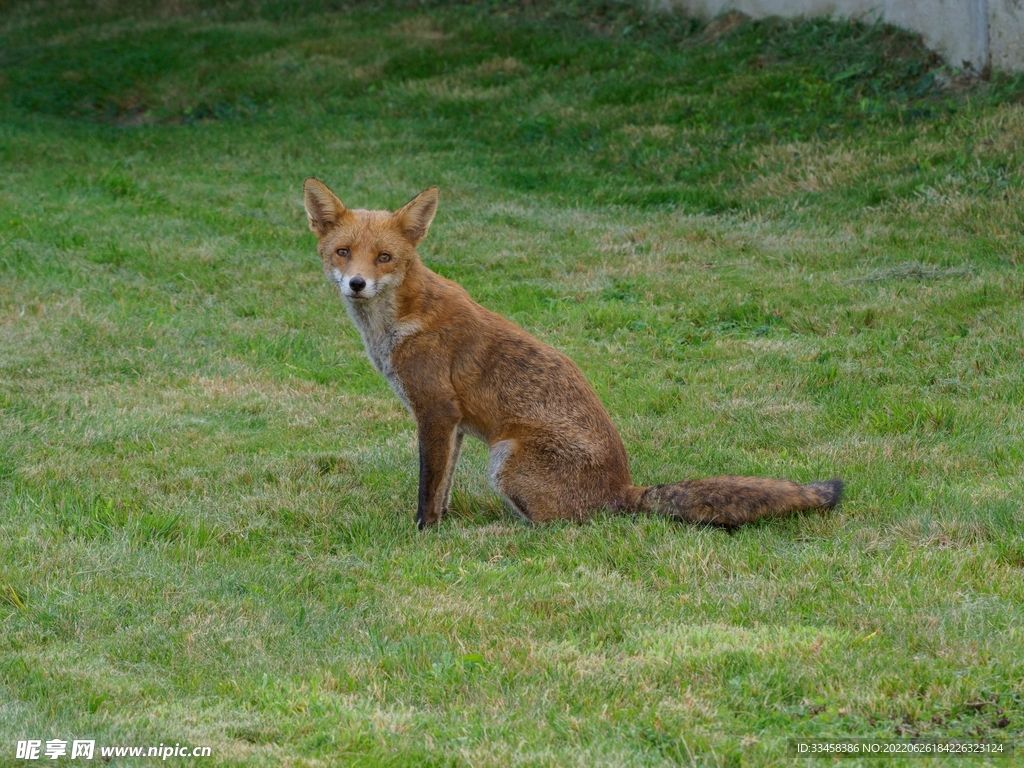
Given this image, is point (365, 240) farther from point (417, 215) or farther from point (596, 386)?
point (596, 386)

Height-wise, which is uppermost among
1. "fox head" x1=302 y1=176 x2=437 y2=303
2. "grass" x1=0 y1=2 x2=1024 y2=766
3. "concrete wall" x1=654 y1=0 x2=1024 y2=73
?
"concrete wall" x1=654 y1=0 x2=1024 y2=73

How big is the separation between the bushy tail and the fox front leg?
128 cm

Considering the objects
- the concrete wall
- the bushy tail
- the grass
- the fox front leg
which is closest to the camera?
the grass

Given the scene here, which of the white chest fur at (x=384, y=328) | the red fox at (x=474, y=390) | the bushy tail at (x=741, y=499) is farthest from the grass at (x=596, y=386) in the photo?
the white chest fur at (x=384, y=328)

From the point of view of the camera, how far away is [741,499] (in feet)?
19.7

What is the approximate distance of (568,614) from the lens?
5.23m

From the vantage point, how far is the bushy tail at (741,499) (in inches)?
236

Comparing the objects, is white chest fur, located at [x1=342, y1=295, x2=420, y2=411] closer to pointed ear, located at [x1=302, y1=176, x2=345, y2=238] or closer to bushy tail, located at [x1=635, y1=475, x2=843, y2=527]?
pointed ear, located at [x1=302, y1=176, x2=345, y2=238]

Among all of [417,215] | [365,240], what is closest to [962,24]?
[417,215]

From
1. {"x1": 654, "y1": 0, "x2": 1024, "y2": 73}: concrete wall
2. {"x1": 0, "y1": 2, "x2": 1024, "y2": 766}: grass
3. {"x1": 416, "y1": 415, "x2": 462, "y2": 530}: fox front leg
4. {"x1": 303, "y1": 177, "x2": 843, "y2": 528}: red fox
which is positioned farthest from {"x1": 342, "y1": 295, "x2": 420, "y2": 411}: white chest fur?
{"x1": 654, "y1": 0, "x2": 1024, "y2": 73}: concrete wall

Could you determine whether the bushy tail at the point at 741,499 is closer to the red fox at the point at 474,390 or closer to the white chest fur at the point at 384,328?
the red fox at the point at 474,390

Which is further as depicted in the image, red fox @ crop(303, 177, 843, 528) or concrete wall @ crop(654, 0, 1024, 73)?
concrete wall @ crop(654, 0, 1024, 73)

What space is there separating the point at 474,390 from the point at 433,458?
47 cm

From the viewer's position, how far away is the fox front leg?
651 cm
